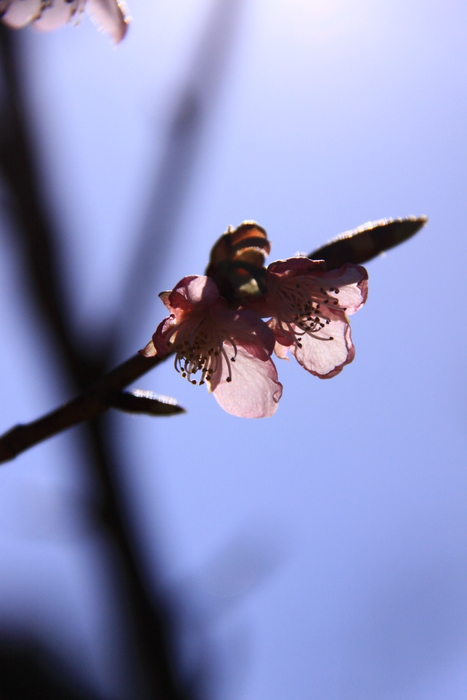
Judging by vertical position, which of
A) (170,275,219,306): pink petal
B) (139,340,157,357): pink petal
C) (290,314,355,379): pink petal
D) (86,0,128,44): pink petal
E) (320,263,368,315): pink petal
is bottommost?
(290,314,355,379): pink petal

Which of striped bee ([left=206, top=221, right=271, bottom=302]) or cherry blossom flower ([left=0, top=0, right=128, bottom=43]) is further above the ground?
cherry blossom flower ([left=0, top=0, right=128, bottom=43])

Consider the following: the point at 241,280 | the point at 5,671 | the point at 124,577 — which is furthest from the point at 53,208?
the point at 5,671

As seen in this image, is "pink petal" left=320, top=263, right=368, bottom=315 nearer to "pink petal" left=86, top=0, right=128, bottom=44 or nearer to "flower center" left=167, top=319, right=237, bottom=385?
"flower center" left=167, top=319, right=237, bottom=385

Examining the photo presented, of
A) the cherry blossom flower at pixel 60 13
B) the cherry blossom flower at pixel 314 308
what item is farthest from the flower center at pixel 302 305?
the cherry blossom flower at pixel 60 13

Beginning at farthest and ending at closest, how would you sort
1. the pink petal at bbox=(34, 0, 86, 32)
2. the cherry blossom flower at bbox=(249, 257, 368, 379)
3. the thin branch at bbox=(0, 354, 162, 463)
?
the pink petal at bbox=(34, 0, 86, 32) < the cherry blossom flower at bbox=(249, 257, 368, 379) < the thin branch at bbox=(0, 354, 162, 463)

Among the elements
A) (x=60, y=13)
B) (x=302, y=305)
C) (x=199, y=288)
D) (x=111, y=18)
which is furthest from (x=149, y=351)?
(x=60, y=13)

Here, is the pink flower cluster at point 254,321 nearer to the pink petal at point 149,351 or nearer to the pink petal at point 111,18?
the pink petal at point 149,351

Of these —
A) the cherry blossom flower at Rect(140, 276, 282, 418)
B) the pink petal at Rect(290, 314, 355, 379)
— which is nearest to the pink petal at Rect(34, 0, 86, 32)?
the cherry blossom flower at Rect(140, 276, 282, 418)

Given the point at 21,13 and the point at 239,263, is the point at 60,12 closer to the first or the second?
the point at 21,13
